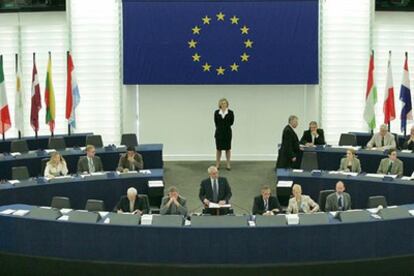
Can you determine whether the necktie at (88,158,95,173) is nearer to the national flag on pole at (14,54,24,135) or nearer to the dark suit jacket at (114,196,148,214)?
the dark suit jacket at (114,196,148,214)

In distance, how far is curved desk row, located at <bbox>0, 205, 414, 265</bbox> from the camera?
12.1 m

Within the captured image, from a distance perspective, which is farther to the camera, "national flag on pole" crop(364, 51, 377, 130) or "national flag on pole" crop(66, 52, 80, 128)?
"national flag on pole" crop(66, 52, 80, 128)

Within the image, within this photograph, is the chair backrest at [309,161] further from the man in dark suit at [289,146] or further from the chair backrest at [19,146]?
the chair backrest at [19,146]

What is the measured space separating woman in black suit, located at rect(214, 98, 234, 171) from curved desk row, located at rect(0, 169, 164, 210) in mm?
3377

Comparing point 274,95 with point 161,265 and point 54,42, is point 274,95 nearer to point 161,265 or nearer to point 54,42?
point 54,42

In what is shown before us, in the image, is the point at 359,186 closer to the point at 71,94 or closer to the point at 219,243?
the point at 219,243

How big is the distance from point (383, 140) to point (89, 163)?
6.71 m

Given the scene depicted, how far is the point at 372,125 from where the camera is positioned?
66.1ft

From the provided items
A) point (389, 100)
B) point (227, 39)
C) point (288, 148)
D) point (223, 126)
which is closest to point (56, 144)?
point (223, 126)

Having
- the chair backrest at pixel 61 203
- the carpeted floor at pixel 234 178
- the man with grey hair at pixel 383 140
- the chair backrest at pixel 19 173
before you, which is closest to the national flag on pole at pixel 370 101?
the man with grey hair at pixel 383 140

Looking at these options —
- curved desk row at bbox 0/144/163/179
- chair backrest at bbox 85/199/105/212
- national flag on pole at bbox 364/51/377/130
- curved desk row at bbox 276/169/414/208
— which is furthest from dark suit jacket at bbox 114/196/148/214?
national flag on pole at bbox 364/51/377/130

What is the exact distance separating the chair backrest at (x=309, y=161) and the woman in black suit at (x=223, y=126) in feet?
9.25

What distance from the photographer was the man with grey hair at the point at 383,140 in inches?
744

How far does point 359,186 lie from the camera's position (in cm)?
1616
